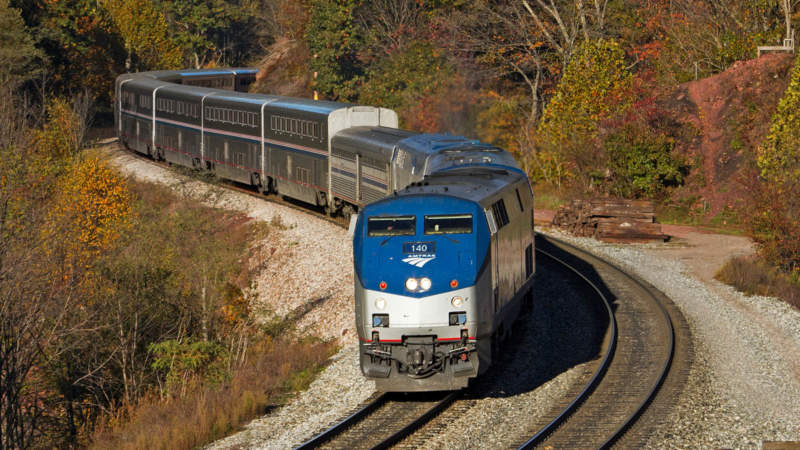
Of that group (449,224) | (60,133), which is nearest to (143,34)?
(60,133)

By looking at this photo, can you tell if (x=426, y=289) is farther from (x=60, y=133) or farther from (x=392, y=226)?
(x=60, y=133)

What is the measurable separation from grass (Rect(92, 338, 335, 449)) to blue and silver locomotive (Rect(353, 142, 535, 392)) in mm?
2714

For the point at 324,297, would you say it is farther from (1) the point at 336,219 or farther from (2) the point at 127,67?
(2) the point at 127,67

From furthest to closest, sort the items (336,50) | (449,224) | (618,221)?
(336,50) → (618,221) → (449,224)

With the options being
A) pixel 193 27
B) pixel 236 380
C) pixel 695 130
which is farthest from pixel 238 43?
pixel 236 380

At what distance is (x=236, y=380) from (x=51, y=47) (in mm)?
57793

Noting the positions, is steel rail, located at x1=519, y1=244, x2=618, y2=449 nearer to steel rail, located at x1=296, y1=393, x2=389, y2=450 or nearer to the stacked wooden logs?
steel rail, located at x1=296, y1=393, x2=389, y2=450

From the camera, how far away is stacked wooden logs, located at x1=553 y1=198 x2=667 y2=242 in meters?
36.2

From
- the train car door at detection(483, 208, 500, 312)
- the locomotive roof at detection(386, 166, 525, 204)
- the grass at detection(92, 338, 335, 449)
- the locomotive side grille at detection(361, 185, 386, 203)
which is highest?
the locomotive roof at detection(386, 166, 525, 204)

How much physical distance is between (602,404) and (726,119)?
3094 cm

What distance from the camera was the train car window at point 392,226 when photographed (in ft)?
55.6

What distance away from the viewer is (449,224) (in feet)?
55.7

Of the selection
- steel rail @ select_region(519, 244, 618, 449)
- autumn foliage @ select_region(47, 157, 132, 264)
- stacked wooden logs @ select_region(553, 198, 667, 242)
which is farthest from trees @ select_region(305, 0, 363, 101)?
steel rail @ select_region(519, 244, 618, 449)

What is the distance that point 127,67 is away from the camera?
85938 millimetres
